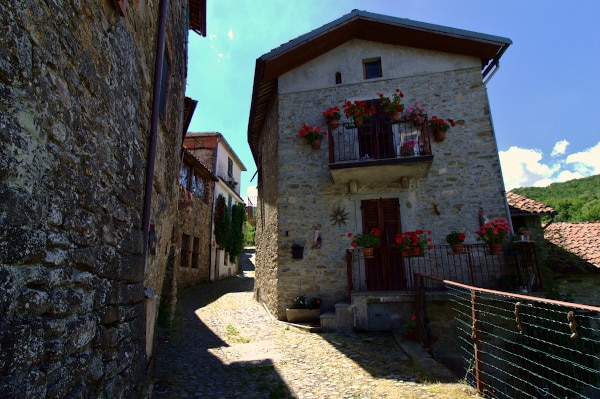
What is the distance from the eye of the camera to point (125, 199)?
2934 mm

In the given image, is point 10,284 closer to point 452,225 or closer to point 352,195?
point 352,195

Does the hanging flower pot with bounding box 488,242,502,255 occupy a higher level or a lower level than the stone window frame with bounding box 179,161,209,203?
lower

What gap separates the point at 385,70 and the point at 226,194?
42.3 feet

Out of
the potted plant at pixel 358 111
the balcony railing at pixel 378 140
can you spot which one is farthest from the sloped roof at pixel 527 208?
the potted plant at pixel 358 111

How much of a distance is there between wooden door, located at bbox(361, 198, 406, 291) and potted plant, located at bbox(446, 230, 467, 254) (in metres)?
1.18

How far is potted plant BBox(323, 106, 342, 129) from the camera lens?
343 inches

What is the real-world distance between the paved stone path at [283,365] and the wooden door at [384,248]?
152cm

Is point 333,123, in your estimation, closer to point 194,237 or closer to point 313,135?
point 313,135

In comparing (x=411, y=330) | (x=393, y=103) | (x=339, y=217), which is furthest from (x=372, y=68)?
(x=411, y=330)

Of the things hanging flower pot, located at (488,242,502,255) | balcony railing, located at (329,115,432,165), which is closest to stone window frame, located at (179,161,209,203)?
balcony railing, located at (329,115,432,165)

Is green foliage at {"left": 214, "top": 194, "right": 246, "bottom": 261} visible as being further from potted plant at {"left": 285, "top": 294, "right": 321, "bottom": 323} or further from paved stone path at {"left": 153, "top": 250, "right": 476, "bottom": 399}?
potted plant at {"left": 285, "top": 294, "right": 321, "bottom": 323}

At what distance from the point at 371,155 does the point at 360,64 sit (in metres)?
2.65

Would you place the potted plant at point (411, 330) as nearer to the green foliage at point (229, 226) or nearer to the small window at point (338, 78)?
the small window at point (338, 78)

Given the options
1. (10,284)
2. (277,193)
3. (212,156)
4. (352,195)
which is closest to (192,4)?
(277,193)
